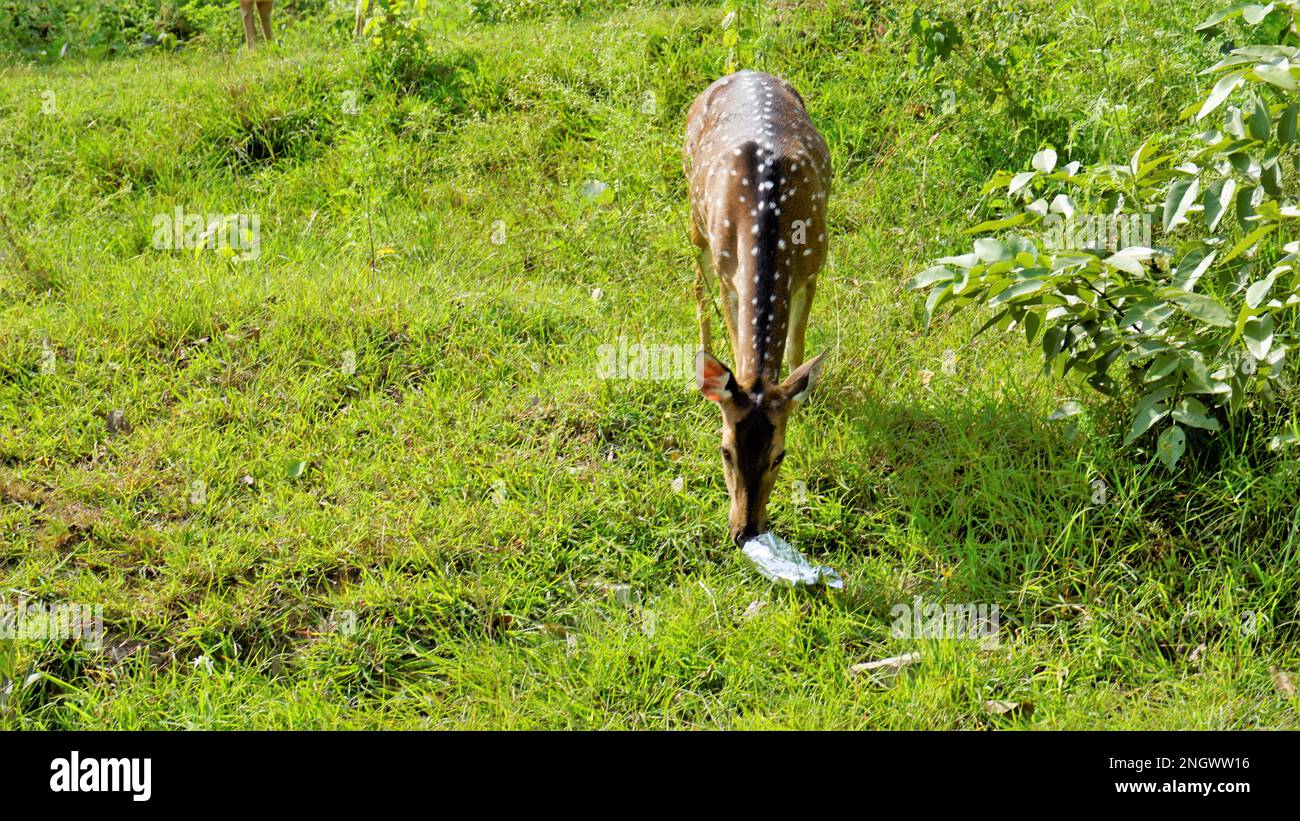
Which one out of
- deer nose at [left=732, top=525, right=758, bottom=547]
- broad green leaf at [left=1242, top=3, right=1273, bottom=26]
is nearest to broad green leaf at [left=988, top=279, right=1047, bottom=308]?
broad green leaf at [left=1242, top=3, right=1273, bottom=26]

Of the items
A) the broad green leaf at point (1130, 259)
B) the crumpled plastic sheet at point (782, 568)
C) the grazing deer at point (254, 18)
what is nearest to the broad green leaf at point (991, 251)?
the broad green leaf at point (1130, 259)

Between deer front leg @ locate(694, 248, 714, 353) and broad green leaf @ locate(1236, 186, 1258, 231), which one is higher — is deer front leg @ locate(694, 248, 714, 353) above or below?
below

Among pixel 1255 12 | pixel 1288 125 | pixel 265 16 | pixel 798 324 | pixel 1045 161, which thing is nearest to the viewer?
pixel 1255 12

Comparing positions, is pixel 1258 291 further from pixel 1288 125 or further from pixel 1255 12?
pixel 1255 12

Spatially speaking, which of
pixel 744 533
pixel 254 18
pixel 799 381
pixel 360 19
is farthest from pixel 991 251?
pixel 254 18

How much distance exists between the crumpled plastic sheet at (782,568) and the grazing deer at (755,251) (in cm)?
10

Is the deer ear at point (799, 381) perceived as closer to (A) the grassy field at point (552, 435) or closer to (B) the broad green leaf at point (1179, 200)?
(A) the grassy field at point (552, 435)

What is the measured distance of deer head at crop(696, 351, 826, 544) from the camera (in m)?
5.22

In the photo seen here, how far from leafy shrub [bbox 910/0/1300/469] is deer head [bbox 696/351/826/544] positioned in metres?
0.65

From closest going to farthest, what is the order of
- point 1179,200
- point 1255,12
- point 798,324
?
point 1255,12 < point 1179,200 < point 798,324

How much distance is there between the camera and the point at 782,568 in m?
5.41

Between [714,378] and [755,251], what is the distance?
34.7 inches

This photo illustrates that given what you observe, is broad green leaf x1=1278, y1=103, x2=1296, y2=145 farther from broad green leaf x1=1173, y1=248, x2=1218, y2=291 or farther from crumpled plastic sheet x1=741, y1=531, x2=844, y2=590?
crumpled plastic sheet x1=741, y1=531, x2=844, y2=590

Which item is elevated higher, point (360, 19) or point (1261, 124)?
point (1261, 124)
